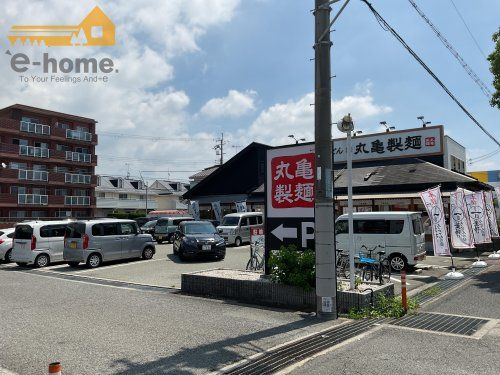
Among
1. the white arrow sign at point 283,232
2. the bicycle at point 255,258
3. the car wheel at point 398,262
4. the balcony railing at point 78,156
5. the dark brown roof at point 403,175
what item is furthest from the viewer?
the balcony railing at point 78,156

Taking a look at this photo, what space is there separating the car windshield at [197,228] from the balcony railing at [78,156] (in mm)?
27541

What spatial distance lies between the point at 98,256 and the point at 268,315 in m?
9.65

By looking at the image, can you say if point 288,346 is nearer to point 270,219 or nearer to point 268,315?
point 268,315

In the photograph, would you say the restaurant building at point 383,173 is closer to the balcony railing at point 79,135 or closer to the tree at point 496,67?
the tree at point 496,67

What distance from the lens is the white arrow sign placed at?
864 cm

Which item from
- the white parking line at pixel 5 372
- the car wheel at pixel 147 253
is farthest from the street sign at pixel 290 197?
the car wheel at pixel 147 253

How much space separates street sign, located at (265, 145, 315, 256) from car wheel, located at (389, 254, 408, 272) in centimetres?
645

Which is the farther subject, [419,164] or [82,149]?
[82,149]

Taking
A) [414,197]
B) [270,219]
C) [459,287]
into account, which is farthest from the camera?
[414,197]

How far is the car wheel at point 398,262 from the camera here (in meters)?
13.5

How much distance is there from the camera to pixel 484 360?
16.4ft

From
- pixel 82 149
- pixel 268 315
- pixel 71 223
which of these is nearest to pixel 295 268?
pixel 268 315

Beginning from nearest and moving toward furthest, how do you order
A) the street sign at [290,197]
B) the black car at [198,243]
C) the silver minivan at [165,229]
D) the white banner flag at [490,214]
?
the street sign at [290,197]
the black car at [198,243]
the white banner flag at [490,214]
the silver minivan at [165,229]

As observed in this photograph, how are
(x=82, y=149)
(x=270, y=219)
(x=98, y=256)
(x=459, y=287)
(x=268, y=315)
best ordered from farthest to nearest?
1. (x=82, y=149)
2. (x=98, y=256)
3. (x=459, y=287)
4. (x=270, y=219)
5. (x=268, y=315)
